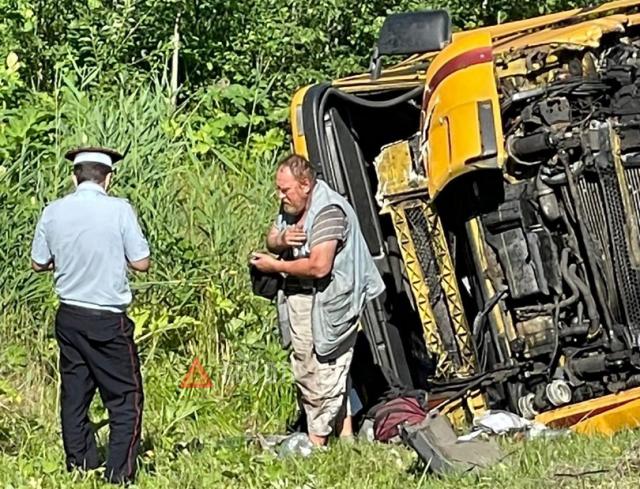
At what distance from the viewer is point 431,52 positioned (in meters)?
7.51

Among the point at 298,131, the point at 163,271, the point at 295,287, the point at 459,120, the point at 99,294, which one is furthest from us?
the point at 163,271

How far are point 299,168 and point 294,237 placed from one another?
0.35 m

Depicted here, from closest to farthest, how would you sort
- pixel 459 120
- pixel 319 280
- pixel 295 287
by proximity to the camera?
pixel 459 120, pixel 319 280, pixel 295 287

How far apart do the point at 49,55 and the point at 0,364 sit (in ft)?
14.5

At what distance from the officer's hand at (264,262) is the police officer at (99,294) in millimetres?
856

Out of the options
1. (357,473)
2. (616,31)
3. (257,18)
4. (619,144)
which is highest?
(257,18)

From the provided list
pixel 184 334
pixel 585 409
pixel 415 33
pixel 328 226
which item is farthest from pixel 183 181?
pixel 585 409

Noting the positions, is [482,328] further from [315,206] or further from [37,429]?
[37,429]

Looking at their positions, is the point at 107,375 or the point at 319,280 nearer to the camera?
the point at 107,375

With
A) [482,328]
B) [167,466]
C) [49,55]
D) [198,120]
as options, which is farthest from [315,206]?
[49,55]

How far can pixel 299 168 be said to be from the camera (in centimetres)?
667

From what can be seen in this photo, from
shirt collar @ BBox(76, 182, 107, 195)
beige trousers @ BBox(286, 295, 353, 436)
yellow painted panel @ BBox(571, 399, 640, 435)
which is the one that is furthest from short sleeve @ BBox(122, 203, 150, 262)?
yellow painted panel @ BBox(571, 399, 640, 435)

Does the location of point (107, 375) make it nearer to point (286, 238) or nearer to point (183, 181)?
point (286, 238)

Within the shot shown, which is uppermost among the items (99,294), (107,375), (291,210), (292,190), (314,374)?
(292,190)
